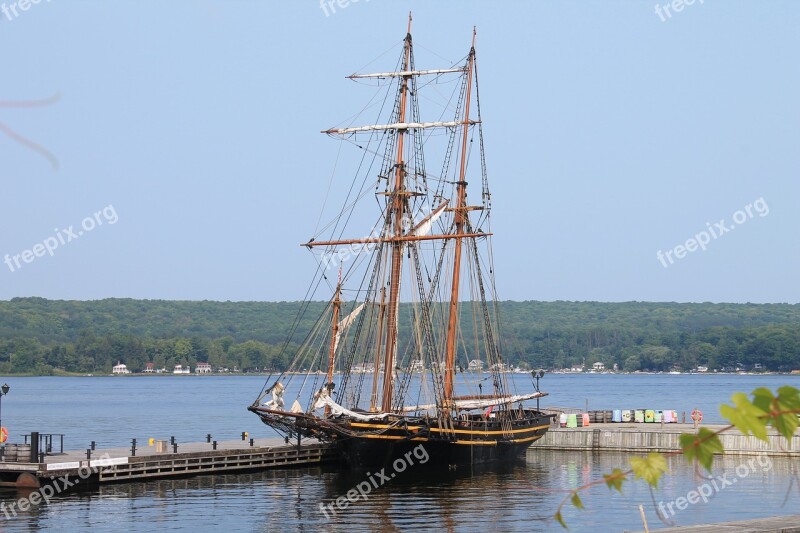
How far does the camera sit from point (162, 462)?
160 feet

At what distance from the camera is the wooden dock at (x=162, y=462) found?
146 feet

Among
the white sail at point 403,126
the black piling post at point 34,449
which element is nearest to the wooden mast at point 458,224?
the white sail at point 403,126

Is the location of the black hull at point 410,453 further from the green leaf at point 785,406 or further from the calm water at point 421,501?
the green leaf at point 785,406

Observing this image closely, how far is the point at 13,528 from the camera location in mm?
36969

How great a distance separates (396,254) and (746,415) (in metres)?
54.4

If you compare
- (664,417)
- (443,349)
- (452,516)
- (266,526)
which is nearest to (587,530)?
(452,516)

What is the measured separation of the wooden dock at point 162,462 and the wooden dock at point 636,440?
13.3 meters

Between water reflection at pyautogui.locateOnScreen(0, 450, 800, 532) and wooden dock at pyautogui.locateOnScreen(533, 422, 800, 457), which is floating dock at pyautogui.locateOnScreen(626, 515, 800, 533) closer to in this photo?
water reflection at pyautogui.locateOnScreen(0, 450, 800, 532)

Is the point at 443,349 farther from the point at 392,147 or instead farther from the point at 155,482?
the point at 155,482

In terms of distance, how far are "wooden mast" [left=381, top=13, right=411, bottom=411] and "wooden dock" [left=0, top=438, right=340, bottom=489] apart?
4.40m

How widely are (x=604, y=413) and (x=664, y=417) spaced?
3.42 metres

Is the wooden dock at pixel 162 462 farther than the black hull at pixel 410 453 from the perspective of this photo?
No

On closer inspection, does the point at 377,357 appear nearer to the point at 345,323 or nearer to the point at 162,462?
the point at 345,323

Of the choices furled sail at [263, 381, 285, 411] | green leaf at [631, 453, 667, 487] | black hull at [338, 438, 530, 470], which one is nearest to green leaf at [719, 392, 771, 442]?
green leaf at [631, 453, 667, 487]
